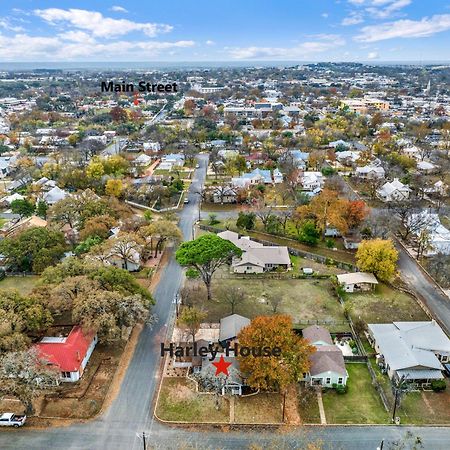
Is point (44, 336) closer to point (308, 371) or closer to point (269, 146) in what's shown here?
point (308, 371)

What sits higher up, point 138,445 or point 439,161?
point 439,161

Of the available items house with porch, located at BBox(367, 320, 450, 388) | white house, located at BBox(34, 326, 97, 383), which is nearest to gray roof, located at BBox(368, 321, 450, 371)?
house with porch, located at BBox(367, 320, 450, 388)

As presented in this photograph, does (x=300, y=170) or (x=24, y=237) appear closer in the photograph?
(x=24, y=237)

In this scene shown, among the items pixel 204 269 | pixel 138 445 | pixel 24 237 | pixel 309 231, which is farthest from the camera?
pixel 309 231

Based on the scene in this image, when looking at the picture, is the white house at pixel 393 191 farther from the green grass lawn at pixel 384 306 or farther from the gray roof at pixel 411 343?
the gray roof at pixel 411 343

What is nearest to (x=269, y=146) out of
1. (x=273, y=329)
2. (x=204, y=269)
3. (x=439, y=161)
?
(x=439, y=161)

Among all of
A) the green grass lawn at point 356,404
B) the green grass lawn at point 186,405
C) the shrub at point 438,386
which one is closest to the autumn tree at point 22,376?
the green grass lawn at point 186,405
